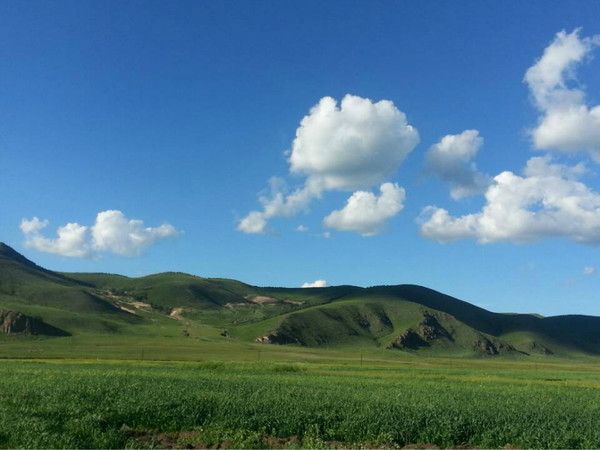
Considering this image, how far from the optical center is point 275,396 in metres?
33.3

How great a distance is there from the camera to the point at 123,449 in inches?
911

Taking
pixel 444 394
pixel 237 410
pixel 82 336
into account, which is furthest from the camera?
pixel 82 336

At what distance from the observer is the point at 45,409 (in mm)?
26953

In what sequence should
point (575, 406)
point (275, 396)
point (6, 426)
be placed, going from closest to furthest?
point (6, 426) < point (275, 396) < point (575, 406)

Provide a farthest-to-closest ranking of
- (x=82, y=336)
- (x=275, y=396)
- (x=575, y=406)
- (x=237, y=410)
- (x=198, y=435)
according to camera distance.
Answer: (x=82, y=336), (x=575, y=406), (x=275, y=396), (x=237, y=410), (x=198, y=435)

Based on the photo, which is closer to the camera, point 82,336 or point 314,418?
point 314,418

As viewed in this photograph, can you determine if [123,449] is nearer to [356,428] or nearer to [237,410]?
[237,410]

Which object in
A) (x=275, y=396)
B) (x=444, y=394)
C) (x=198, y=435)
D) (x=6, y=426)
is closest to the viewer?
(x=6, y=426)

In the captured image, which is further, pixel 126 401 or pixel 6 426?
pixel 126 401

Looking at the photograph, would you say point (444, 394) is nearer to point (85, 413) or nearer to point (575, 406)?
point (575, 406)

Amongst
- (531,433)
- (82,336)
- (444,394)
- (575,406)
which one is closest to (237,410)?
(531,433)

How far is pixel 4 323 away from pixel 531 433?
679 feet

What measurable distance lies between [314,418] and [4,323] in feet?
657

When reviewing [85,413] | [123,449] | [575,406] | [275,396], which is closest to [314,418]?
[275,396]
